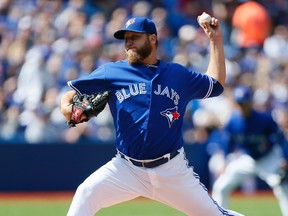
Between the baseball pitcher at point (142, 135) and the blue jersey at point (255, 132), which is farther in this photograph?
the blue jersey at point (255, 132)

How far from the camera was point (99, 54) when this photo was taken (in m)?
15.5

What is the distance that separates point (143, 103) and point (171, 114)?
0.27 metres

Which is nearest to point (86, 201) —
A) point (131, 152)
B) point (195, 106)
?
point (131, 152)

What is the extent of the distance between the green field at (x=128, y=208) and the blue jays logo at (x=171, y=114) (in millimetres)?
5105

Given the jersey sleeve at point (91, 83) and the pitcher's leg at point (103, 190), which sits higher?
the jersey sleeve at point (91, 83)

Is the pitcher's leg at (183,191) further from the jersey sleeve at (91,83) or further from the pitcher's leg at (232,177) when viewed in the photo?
the pitcher's leg at (232,177)

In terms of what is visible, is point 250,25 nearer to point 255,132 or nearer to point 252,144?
point 255,132

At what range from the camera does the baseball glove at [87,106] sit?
642 centimetres

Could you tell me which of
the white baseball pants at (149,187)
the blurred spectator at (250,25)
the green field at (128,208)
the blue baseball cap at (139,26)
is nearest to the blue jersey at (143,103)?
the white baseball pants at (149,187)

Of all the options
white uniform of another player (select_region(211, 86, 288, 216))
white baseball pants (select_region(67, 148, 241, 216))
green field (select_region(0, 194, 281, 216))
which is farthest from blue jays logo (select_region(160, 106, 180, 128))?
green field (select_region(0, 194, 281, 216))

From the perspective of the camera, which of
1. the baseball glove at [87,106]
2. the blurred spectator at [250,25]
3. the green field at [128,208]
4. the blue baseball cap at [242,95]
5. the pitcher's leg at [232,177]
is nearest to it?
the baseball glove at [87,106]

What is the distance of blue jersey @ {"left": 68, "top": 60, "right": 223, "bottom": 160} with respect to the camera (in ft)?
21.7

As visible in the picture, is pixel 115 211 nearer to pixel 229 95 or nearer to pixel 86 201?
pixel 229 95

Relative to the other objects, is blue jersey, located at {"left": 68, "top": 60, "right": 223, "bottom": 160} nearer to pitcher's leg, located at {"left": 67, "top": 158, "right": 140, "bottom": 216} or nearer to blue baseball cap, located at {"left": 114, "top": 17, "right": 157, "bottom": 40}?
pitcher's leg, located at {"left": 67, "top": 158, "right": 140, "bottom": 216}
